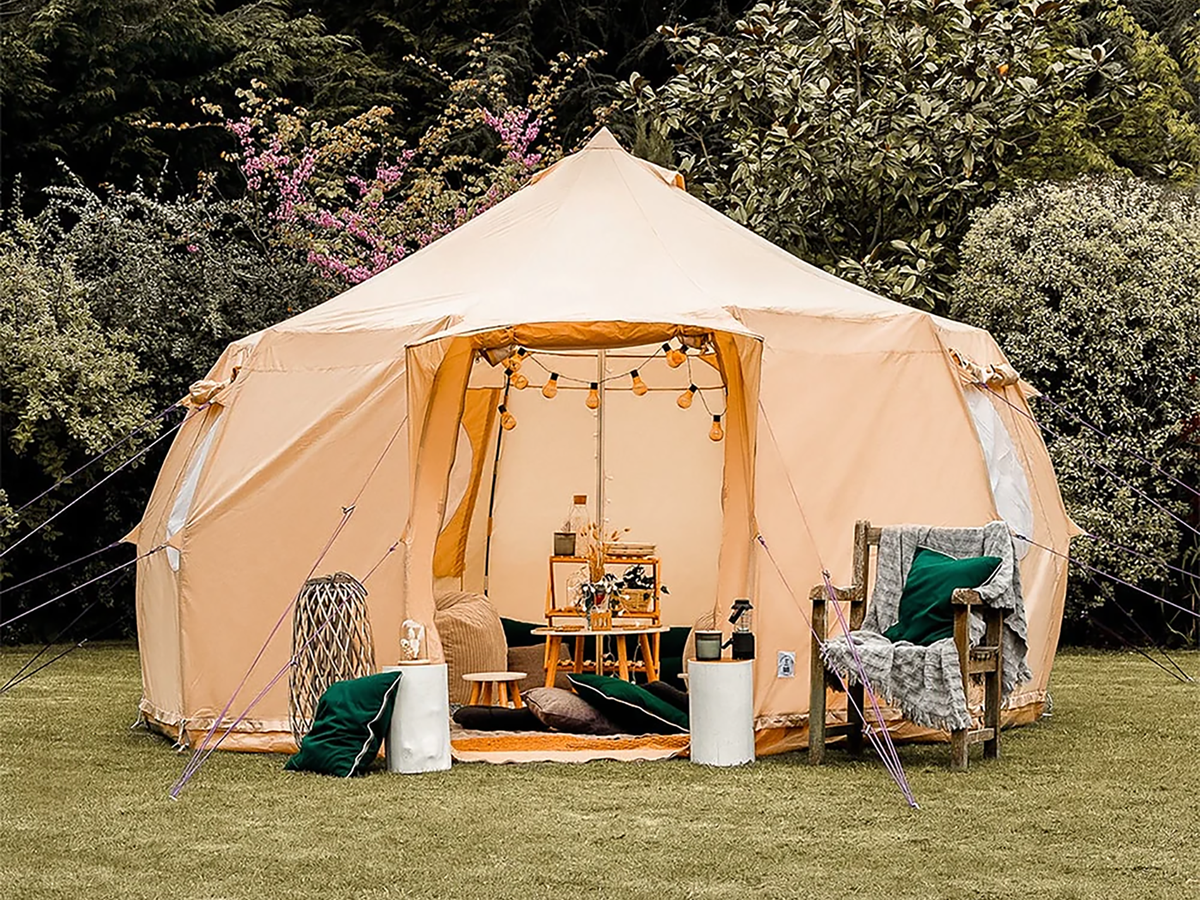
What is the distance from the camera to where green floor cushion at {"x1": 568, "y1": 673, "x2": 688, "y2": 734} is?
6422 mm

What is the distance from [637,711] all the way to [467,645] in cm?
114

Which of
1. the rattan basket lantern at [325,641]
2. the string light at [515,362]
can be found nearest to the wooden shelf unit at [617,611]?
the string light at [515,362]

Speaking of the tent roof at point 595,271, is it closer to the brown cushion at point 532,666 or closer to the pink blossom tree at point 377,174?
the brown cushion at point 532,666

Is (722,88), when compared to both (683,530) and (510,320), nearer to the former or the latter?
(683,530)

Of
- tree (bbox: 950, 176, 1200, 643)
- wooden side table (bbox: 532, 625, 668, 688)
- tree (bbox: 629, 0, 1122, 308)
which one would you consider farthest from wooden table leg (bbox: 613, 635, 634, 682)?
tree (bbox: 629, 0, 1122, 308)

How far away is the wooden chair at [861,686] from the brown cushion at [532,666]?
6.02ft

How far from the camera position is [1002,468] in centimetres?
682

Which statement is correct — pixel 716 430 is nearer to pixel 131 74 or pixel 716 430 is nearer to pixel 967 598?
pixel 967 598

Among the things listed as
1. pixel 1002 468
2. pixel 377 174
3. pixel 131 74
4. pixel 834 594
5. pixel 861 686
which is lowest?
pixel 861 686

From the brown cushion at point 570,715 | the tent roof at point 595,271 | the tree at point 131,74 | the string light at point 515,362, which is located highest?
the tree at point 131,74

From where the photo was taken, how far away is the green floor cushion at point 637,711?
6422 millimetres

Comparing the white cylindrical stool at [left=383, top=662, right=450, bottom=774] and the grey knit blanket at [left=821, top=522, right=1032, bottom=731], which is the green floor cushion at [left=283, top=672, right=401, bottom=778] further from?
the grey knit blanket at [left=821, top=522, right=1032, bottom=731]

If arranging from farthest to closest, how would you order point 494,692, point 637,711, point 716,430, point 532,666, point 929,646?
point 716,430
point 532,666
point 494,692
point 637,711
point 929,646

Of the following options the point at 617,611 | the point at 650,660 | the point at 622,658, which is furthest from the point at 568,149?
the point at 622,658
